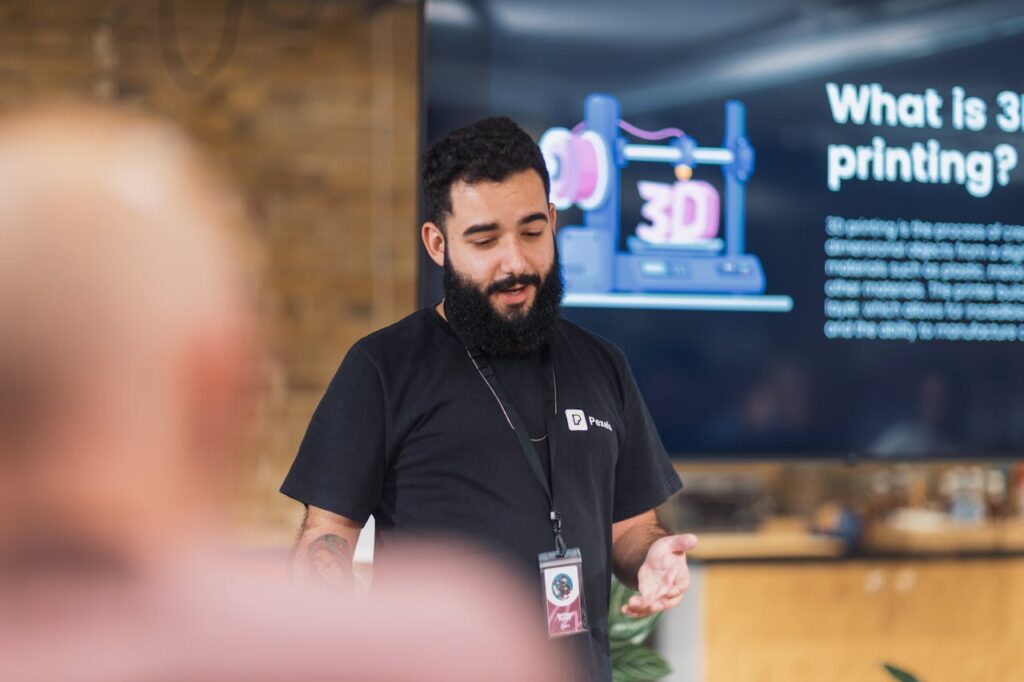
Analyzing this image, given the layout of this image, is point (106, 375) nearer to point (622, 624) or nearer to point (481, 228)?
point (481, 228)

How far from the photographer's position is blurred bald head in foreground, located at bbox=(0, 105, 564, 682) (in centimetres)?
38

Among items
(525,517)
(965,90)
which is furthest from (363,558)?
(965,90)

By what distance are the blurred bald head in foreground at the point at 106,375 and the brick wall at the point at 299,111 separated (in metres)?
2.78

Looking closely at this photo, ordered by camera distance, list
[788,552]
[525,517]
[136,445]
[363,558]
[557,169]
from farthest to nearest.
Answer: [788,552] < [557,169] < [363,558] < [525,517] < [136,445]

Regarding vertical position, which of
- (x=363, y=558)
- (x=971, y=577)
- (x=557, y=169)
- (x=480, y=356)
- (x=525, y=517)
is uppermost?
(x=557, y=169)

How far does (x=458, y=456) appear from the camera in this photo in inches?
65.3

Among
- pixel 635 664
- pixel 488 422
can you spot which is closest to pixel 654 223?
pixel 635 664

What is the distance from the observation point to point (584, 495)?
5.53 feet

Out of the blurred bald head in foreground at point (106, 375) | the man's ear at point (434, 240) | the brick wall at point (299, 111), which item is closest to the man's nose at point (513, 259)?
the man's ear at point (434, 240)

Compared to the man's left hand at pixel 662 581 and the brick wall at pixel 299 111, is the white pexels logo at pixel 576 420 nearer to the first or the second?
the man's left hand at pixel 662 581

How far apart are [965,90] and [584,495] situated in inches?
84.7

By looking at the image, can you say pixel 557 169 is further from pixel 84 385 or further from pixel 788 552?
pixel 84 385

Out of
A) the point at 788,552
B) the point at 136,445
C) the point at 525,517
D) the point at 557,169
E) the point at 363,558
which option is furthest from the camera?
the point at 788,552

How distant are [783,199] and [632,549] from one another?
5.39 ft
